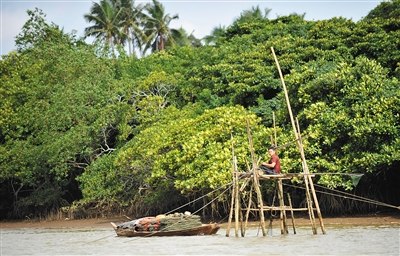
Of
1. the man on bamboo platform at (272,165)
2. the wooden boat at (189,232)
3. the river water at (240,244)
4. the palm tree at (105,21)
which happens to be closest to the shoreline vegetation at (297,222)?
the river water at (240,244)

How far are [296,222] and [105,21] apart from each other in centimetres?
2893

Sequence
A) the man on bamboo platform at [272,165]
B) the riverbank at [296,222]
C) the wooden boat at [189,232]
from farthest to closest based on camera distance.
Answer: the riverbank at [296,222]
the wooden boat at [189,232]
the man on bamboo platform at [272,165]

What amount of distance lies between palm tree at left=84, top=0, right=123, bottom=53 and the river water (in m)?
28.8

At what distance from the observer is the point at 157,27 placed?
4809cm

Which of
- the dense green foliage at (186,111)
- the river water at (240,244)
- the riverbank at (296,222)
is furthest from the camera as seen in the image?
the dense green foliage at (186,111)

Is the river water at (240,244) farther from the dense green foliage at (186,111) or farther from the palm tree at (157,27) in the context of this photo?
the palm tree at (157,27)

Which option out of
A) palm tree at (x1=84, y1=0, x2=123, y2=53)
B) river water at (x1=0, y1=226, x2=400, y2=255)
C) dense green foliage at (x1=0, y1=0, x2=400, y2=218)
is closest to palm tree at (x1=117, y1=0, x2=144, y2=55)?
palm tree at (x1=84, y1=0, x2=123, y2=53)

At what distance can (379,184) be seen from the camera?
22016 mm

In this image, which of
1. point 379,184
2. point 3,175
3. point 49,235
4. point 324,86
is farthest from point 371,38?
point 3,175

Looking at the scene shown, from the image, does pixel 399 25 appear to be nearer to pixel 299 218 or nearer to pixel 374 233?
pixel 299 218

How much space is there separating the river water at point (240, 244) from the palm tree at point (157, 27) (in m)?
30.2

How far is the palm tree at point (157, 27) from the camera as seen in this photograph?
4762cm

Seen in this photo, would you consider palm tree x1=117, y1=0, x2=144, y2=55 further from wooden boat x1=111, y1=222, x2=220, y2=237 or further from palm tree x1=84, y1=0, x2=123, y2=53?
wooden boat x1=111, y1=222, x2=220, y2=237

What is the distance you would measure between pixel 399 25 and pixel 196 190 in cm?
1006
